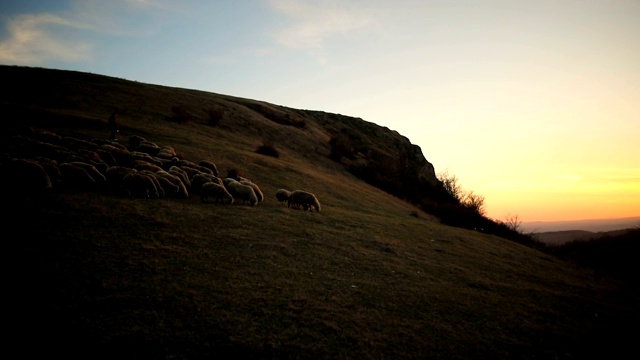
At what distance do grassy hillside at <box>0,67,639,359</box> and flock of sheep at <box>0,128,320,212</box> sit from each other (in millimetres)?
546

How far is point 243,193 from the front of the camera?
13828 millimetres

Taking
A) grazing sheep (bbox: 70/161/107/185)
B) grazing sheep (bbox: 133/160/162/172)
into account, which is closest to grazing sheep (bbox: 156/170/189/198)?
grazing sheep (bbox: 133/160/162/172)

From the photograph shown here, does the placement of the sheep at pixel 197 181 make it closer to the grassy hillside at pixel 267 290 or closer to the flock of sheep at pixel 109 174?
the flock of sheep at pixel 109 174

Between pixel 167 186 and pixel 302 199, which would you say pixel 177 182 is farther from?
pixel 302 199

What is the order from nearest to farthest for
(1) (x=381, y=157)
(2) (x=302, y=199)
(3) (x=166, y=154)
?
(2) (x=302, y=199)
(3) (x=166, y=154)
(1) (x=381, y=157)

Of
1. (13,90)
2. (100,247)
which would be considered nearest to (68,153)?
(100,247)

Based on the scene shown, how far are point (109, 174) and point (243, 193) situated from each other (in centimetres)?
488

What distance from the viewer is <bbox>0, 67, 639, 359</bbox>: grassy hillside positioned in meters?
4.96

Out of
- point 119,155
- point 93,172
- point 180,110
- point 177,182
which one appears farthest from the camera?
point 180,110

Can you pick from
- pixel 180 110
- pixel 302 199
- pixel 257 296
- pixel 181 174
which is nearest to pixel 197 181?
pixel 181 174

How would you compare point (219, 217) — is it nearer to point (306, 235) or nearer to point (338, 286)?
point (306, 235)

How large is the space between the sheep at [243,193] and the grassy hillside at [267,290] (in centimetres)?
110

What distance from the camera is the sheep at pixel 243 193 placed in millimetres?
13844

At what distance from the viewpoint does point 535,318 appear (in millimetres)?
8094
